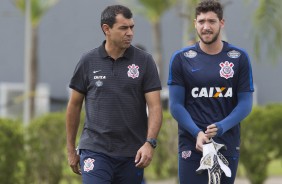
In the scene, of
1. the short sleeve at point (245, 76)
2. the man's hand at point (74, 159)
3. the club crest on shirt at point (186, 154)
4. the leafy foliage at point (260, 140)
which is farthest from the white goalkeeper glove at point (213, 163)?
the leafy foliage at point (260, 140)

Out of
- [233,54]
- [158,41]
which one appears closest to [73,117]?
[233,54]

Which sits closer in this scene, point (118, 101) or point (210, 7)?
point (210, 7)

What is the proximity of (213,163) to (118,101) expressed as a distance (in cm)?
82

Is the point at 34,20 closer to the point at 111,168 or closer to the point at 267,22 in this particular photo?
the point at 267,22

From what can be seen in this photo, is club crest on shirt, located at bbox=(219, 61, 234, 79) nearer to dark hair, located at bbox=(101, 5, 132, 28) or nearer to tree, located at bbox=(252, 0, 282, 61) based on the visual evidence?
dark hair, located at bbox=(101, 5, 132, 28)

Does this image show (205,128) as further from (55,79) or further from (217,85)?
(55,79)

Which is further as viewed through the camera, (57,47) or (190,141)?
(57,47)

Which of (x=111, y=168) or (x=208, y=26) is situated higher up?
(x=208, y=26)

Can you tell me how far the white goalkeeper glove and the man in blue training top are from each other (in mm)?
113

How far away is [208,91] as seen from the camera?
616 centimetres

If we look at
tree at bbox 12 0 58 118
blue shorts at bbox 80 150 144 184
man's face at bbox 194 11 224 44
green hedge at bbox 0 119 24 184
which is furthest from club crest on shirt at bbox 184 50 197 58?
tree at bbox 12 0 58 118

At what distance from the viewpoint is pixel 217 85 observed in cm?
616

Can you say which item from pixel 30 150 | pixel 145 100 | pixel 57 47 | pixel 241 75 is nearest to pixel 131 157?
pixel 145 100

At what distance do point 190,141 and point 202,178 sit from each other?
0.88 feet
